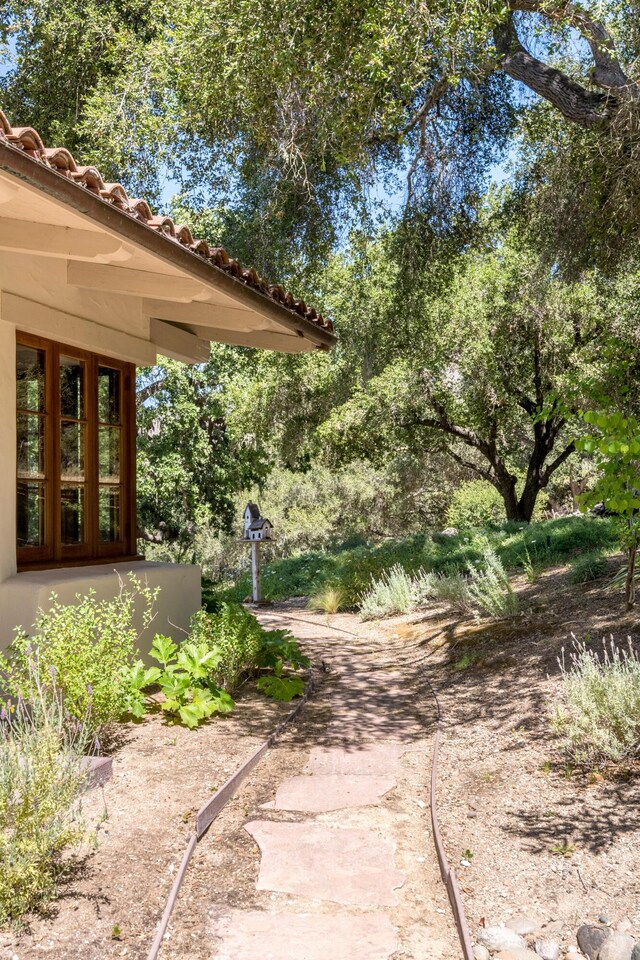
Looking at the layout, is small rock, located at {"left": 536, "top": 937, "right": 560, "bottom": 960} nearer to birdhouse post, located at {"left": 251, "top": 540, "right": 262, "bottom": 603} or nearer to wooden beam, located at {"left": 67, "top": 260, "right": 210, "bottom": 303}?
wooden beam, located at {"left": 67, "top": 260, "right": 210, "bottom": 303}

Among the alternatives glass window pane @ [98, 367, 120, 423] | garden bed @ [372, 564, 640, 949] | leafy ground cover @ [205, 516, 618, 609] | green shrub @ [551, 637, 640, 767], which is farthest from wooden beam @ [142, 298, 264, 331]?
leafy ground cover @ [205, 516, 618, 609]

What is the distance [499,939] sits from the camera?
3.21 m

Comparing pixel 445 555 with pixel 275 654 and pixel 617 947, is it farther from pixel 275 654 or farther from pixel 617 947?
pixel 617 947

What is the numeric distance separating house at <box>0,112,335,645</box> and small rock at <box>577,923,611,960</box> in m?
4.01

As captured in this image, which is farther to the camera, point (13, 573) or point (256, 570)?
point (256, 570)

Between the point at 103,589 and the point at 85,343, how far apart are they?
2.07 meters

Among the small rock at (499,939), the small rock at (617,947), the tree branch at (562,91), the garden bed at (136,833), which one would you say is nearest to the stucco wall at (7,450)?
the garden bed at (136,833)

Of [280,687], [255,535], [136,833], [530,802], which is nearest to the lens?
[136,833]

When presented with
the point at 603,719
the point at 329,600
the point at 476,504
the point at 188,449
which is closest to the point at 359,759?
the point at 603,719

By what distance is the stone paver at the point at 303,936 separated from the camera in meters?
3.05

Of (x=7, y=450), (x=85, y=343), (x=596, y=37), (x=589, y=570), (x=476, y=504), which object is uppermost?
(x=596, y=37)

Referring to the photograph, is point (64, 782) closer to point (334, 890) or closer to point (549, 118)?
point (334, 890)

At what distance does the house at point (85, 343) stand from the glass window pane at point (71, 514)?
17 mm

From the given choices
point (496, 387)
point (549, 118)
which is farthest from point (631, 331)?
point (549, 118)
